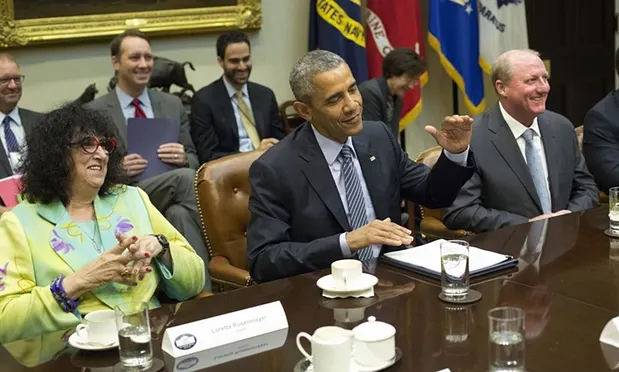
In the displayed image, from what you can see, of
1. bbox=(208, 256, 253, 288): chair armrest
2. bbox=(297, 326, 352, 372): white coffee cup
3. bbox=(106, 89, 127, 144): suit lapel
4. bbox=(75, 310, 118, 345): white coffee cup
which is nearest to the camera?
bbox=(297, 326, 352, 372): white coffee cup

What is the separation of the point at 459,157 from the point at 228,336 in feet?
3.58

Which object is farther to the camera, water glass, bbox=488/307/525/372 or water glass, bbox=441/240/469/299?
water glass, bbox=441/240/469/299

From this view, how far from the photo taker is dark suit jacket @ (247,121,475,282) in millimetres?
2189

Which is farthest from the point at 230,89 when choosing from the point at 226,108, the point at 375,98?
the point at 375,98

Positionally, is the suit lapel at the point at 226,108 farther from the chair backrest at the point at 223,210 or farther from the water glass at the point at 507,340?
the water glass at the point at 507,340

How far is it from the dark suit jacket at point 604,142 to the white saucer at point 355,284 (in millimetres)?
1836

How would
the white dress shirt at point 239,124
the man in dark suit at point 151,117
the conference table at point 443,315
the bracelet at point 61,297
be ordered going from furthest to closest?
the white dress shirt at point 239,124
the man in dark suit at point 151,117
the bracelet at point 61,297
the conference table at point 443,315

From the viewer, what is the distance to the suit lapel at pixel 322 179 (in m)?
2.34

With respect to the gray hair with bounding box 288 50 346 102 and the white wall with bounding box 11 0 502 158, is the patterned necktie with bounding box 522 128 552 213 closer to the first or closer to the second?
the gray hair with bounding box 288 50 346 102

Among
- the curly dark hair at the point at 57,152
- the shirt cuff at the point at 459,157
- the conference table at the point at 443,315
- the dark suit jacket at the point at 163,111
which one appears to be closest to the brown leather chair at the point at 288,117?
the dark suit jacket at the point at 163,111

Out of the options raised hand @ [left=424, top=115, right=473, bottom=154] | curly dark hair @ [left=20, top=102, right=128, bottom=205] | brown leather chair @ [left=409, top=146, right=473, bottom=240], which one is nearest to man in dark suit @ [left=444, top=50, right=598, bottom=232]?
brown leather chair @ [left=409, top=146, right=473, bottom=240]

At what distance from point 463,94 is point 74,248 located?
3.92 m

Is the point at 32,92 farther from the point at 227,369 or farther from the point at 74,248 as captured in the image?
the point at 227,369

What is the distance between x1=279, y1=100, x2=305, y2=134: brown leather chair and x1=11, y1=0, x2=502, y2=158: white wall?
13 cm
